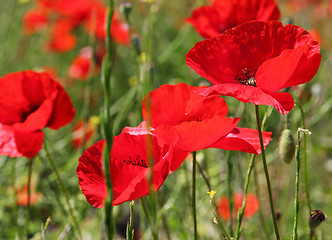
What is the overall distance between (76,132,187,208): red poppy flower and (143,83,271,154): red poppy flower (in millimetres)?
→ 24

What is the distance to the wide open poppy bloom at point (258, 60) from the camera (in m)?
0.54

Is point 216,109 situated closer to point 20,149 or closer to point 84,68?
point 20,149

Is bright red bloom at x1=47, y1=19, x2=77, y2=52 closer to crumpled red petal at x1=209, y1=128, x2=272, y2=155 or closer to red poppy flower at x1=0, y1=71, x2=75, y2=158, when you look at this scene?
red poppy flower at x1=0, y1=71, x2=75, y2=158

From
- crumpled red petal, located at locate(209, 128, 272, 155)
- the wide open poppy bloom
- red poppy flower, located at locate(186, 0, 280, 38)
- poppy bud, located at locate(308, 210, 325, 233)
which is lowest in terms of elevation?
poppy bud, located at locate(308, 210, 325, 233)

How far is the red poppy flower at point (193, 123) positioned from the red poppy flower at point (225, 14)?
323mm

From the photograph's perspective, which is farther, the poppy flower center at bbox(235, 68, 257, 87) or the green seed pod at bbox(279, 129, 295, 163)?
the green seed pod at bbox(279, 129, 295, 163)

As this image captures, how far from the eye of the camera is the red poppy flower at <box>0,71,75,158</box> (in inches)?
29.8

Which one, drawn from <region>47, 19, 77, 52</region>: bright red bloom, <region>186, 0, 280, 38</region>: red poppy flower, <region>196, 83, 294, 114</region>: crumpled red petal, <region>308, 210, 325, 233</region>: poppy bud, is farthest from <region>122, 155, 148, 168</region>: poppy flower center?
<region>47, 19, 77, 52</region>: bright red bloom

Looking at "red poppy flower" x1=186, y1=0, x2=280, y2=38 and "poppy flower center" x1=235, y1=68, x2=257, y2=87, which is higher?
"red poppy flower" x1=186, y1=0, x2=280, y2=38

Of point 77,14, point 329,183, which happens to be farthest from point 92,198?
point 77,14

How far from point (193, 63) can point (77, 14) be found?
6.83ft

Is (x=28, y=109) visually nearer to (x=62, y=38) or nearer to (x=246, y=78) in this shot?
(x=246, y=78)

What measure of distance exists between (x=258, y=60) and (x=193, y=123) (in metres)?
0.16

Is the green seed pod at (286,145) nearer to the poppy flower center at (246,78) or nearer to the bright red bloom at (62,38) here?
the poppy flower center at (246,78)
